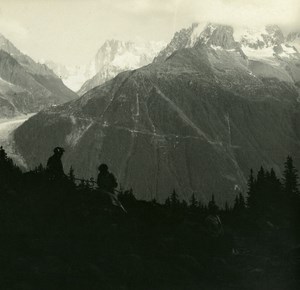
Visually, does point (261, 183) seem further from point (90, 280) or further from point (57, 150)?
point (90, 280)

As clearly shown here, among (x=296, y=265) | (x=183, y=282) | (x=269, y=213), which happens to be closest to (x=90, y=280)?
(x=183, y=282)

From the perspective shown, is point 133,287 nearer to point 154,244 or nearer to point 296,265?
point 154,244

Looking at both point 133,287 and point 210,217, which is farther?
point 210,217

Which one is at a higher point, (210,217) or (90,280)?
(210,217)

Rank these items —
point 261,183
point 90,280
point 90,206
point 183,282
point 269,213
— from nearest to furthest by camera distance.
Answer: point 90,280, point 183,282, point 90,206, point 269,213, point 261,183

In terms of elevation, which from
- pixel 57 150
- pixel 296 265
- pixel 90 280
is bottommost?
pixel 90 280

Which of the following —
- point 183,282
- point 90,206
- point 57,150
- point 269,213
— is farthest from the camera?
point 269,213

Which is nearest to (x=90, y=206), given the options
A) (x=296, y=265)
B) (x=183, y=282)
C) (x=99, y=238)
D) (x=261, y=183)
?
(x=99, y=238)
